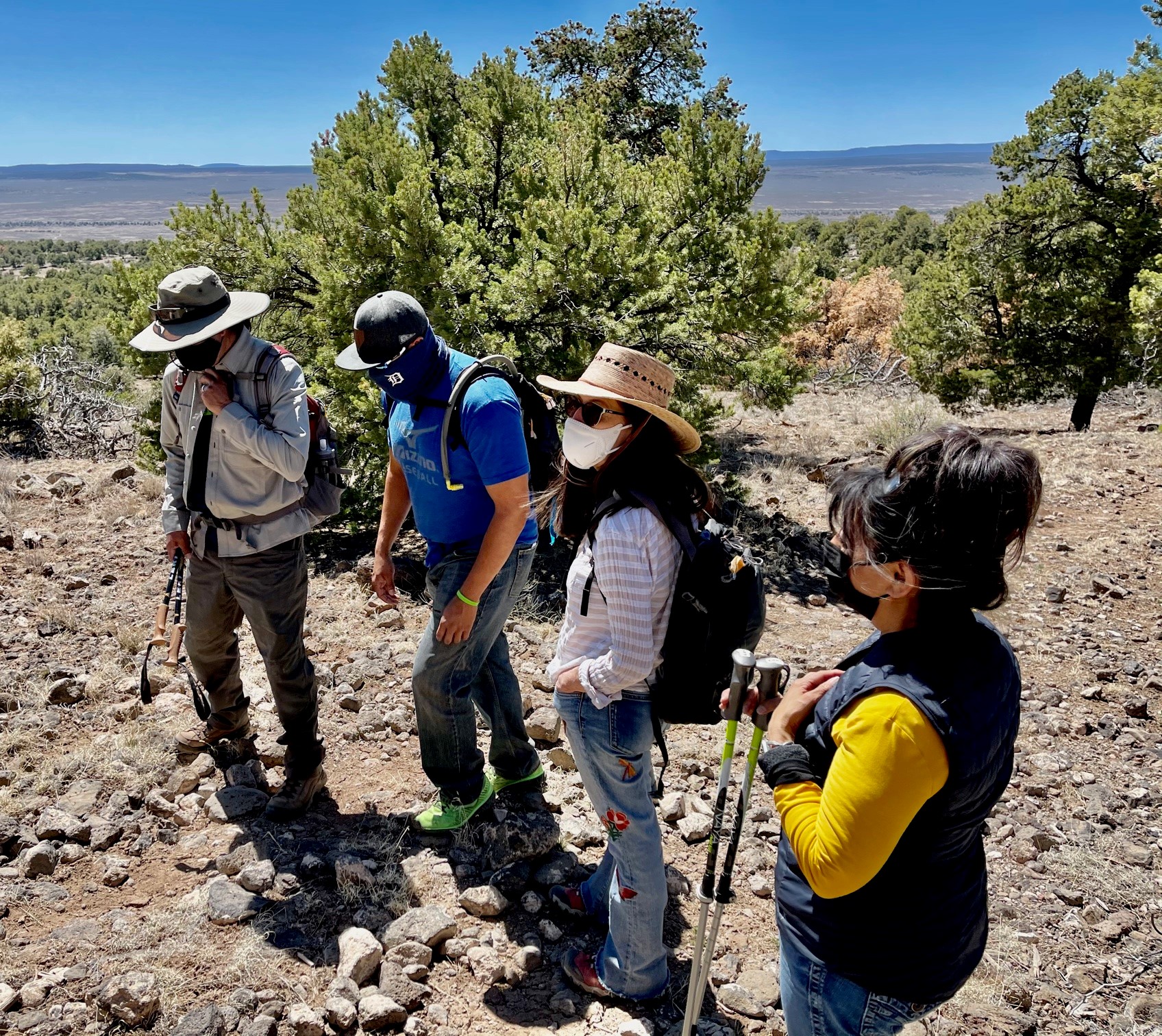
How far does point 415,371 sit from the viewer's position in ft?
9.68

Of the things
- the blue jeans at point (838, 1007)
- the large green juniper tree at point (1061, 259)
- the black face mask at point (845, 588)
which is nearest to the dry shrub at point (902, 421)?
the large green juniper tree at point (1061, 259)

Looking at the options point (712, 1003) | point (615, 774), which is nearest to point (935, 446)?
point (615, 774)

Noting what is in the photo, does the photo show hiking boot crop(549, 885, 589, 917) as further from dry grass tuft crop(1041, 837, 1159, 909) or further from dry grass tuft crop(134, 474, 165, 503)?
dry grass tuft crop(134, 474, 165, 503)

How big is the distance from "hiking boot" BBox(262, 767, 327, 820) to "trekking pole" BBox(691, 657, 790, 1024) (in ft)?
7.04

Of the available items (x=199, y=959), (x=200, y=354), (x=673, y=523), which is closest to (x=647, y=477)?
(x=673, y=523)

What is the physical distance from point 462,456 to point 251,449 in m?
0.84

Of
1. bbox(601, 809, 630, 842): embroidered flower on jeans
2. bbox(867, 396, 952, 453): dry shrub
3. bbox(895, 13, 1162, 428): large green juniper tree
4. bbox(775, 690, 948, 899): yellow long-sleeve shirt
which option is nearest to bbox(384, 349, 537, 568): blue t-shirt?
bbox(601, 809, 630, 842): embroidered flower on jeans

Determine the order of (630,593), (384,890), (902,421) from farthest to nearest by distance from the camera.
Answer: (902,421), (384,890), (630,593)

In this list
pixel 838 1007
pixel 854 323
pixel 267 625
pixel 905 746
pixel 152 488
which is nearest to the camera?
pixel 905 746

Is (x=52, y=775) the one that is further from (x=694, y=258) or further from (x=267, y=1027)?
(x=694, y=258)

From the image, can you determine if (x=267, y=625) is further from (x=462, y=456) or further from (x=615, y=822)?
(x=615, y=822)

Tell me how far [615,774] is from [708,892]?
1.49 ft

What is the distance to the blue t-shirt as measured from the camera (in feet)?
9.54

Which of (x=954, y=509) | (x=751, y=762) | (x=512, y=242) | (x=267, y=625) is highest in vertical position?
(x=512, y=242)
